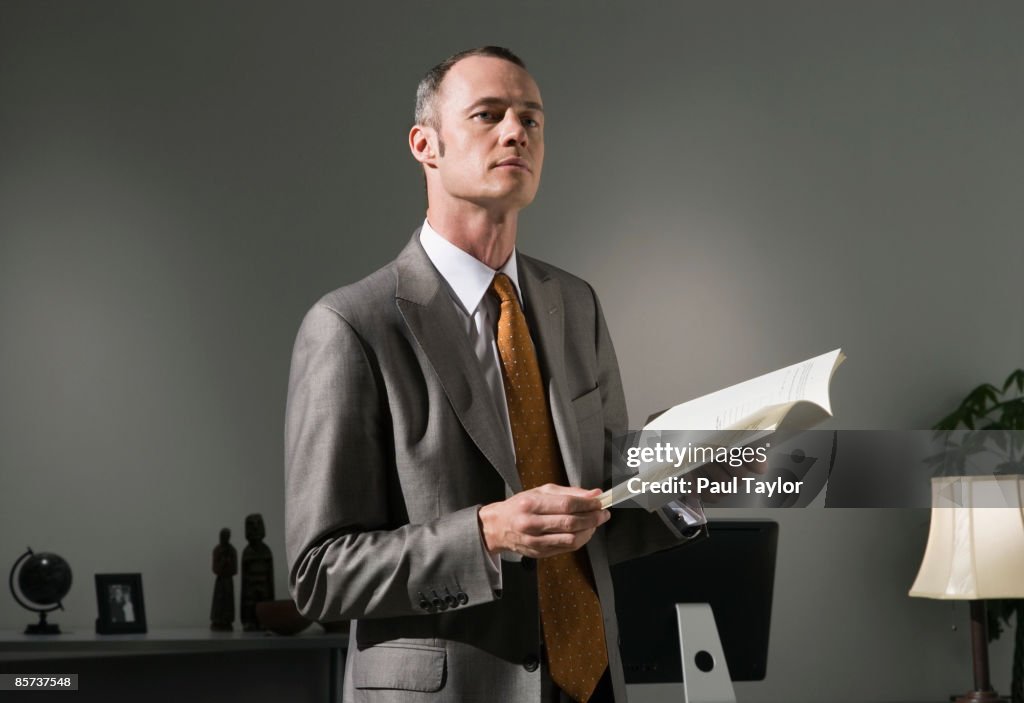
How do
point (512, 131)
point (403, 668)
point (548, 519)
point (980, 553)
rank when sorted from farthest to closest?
point (980, 553) → point (512, 131) → point (403, 668) → point (548, 519)

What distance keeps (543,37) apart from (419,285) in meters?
3.18

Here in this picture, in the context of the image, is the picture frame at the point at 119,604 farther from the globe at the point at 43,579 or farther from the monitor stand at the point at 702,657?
the monitor stand at the point at 702,657

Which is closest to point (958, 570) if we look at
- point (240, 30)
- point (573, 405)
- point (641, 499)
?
point (573, 405)

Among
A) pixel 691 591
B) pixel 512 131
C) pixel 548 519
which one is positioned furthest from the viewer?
pixel 691 591

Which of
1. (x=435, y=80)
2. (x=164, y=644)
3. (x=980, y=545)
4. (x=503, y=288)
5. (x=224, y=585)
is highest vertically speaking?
(x=435, y=80)

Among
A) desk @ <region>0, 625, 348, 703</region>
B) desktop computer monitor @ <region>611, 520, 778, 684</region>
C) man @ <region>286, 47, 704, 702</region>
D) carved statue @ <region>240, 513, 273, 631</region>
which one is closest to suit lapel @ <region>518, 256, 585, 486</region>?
man @ <region>286, 47, 704, 702</region>

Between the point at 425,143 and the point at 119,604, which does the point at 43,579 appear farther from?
the point at 425,143

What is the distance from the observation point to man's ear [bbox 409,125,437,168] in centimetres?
153

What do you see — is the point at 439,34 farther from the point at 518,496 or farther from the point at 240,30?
the point at 518,496

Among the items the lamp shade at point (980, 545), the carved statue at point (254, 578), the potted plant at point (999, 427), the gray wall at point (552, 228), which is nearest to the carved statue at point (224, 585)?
the carved statue at point (254, 578)

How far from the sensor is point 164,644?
3.15 meters

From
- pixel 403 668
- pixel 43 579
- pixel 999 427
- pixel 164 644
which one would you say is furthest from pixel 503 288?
pixel 999 427

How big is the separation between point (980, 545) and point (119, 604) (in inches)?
100

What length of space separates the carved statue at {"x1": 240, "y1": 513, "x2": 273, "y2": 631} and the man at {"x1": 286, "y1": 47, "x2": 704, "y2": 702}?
90.6 inches
